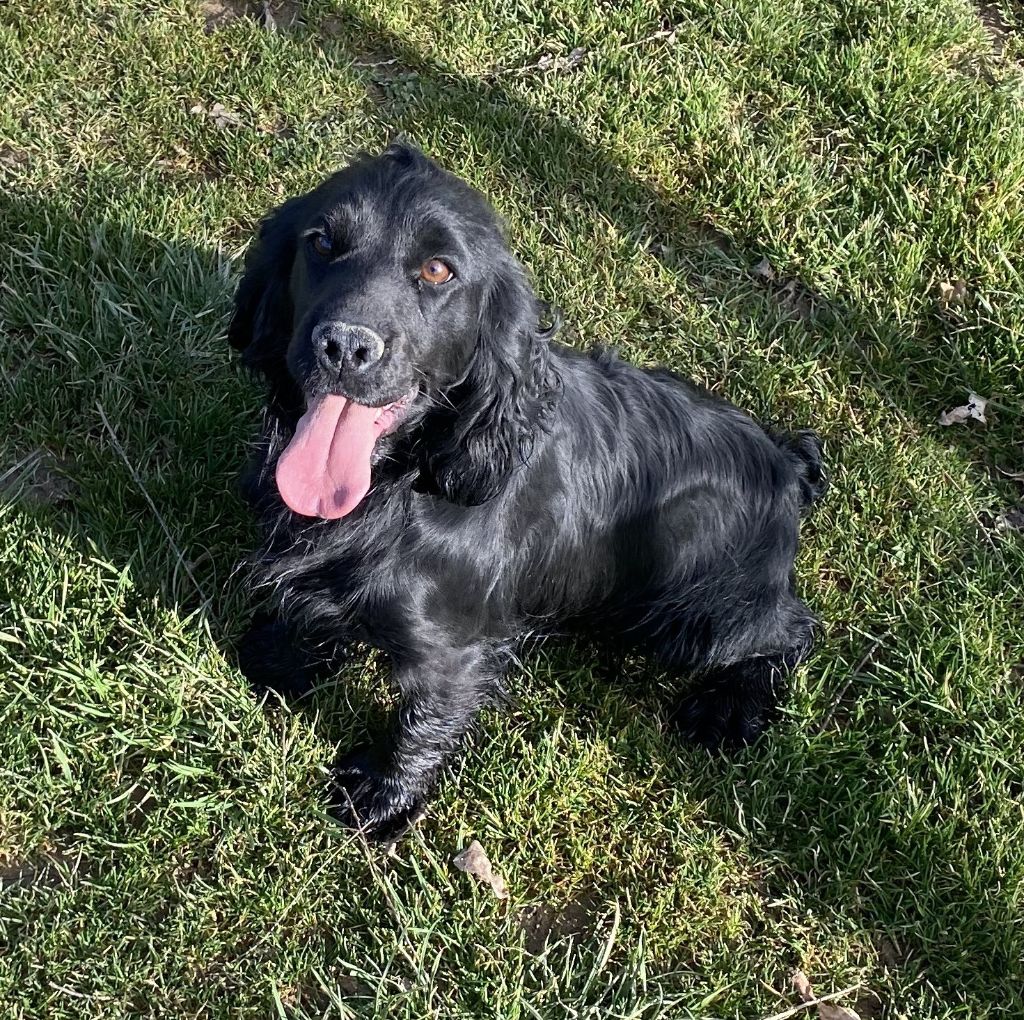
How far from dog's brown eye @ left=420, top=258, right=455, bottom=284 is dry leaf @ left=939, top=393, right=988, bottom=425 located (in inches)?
107

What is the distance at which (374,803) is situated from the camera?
317 centimetres

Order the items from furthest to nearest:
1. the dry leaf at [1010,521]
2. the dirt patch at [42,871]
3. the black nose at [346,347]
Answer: the dry leaf at [1010,521]
the dirt patch at [42,871]
the black nose at [346,347]

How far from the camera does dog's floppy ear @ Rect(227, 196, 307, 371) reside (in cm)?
271

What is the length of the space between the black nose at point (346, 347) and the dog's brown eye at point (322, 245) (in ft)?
0.96

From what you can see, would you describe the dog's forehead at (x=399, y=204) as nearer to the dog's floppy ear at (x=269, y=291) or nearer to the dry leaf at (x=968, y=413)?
the dog's floppy ear at (x=269, y=291)

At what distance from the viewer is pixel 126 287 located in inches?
158

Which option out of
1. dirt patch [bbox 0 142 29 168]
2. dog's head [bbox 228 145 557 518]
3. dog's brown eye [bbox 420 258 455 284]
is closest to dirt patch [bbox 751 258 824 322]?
dog's head [bbox 228 145 557 518]

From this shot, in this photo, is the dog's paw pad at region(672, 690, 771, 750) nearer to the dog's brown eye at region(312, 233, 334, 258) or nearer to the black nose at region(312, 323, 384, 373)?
the black nose at region(312, 323, 384, 373)

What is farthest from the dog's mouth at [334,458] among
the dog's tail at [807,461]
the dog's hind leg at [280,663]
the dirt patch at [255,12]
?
the dirt patch at [255,12]

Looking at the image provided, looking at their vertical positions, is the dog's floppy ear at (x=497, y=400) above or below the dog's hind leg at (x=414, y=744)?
above

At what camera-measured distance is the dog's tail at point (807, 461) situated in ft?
11.3

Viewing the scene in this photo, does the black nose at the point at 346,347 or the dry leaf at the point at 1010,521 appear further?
the dry leaf at the point at 1010,521

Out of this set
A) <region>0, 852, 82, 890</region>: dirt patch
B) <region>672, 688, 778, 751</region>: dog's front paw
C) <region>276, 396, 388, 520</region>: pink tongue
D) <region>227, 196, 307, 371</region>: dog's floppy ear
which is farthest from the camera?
<region>672, 688, 778, 751</region>: dog's front paw

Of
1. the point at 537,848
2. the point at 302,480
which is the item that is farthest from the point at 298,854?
the point at 302,480
